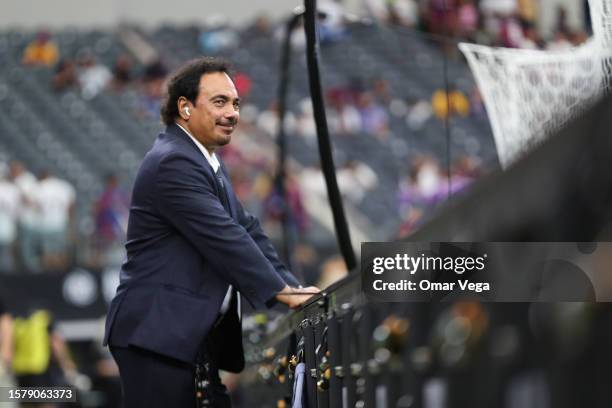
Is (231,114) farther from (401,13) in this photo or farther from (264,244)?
(401,13)

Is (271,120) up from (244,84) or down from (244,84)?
down

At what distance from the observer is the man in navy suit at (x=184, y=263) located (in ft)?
12.3

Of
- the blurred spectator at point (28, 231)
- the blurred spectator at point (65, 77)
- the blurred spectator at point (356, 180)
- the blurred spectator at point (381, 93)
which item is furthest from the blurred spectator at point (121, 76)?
the blurred spectator at point (28, 231)

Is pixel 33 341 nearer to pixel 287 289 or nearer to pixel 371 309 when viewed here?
pixel 287 289

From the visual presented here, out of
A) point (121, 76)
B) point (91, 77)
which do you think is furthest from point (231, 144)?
point (91, 77)

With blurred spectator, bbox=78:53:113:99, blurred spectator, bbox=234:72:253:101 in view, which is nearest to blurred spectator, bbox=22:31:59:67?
blurred spectator, bbox=78:53:113:99

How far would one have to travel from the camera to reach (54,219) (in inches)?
591

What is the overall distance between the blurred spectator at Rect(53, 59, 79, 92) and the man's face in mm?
17421

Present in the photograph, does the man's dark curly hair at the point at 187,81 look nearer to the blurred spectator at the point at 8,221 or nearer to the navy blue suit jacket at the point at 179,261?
the navy blue suit jacket at the point at 179,261

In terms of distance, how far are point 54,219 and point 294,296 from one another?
11617mm

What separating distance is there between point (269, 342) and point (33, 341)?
236 inches

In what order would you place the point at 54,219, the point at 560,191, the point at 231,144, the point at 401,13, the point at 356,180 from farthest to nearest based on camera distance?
1. the point at 231,144
2. the point at 356,180
3. the point at 54,219
4. the point at 401,13
5. the point at 560,191

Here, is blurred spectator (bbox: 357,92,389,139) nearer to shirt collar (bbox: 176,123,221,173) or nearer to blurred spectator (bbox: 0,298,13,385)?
blurred spectator (bbox: 0,298,13,385)

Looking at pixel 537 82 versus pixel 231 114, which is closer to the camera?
pixel 231 114
